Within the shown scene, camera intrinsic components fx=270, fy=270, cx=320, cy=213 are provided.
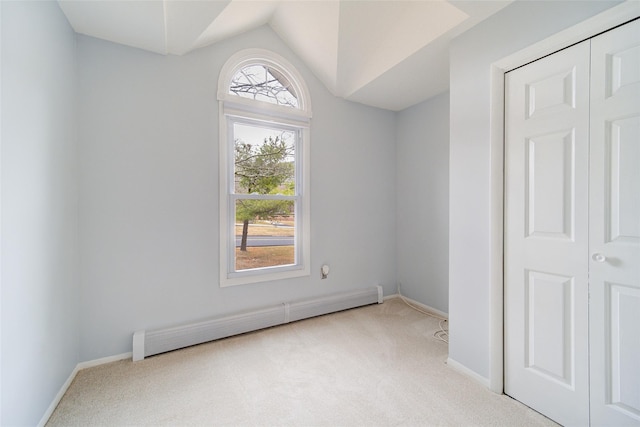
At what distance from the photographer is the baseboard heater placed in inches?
85.4

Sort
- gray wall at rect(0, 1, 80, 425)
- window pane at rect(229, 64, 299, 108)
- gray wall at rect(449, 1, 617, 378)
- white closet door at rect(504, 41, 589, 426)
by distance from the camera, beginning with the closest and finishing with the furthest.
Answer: gray wall at rect(0, 1, 80, 425), white closet door at rect(504, 41, 589, 426), gray wall at rect(449, 1, 617, 378), window pane at rect(229, 64, 299, 108)

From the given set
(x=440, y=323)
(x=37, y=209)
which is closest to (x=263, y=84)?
(x=37, y=209)

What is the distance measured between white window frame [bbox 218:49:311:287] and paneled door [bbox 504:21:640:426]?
183cm

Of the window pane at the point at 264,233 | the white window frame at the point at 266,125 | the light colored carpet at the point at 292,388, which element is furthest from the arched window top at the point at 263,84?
Result: the light colored carpet at the point at 292,388

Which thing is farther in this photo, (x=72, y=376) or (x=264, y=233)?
(x=264, y=233)

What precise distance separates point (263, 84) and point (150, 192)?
152 centimetres

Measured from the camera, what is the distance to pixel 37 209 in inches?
57.9

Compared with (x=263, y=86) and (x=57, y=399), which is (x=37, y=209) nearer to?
(x=57, y=399)

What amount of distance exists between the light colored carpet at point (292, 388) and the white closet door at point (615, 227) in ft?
1.45

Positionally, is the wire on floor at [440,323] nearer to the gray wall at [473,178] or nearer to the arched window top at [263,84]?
the gray wall at [473,178]

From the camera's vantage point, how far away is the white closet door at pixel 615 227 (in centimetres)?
128

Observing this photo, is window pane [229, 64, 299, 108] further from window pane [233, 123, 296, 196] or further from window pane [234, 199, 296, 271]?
window pane [234, 199, 296, 271]

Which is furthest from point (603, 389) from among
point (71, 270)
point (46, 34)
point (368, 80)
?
point (46, 34)

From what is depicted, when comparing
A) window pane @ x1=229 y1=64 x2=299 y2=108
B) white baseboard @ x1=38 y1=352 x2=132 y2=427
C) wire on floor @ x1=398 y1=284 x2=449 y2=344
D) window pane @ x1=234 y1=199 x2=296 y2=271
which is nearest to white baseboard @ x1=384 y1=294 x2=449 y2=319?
wire on floor @ x1=398 y1=284 x2=449 y2=344
